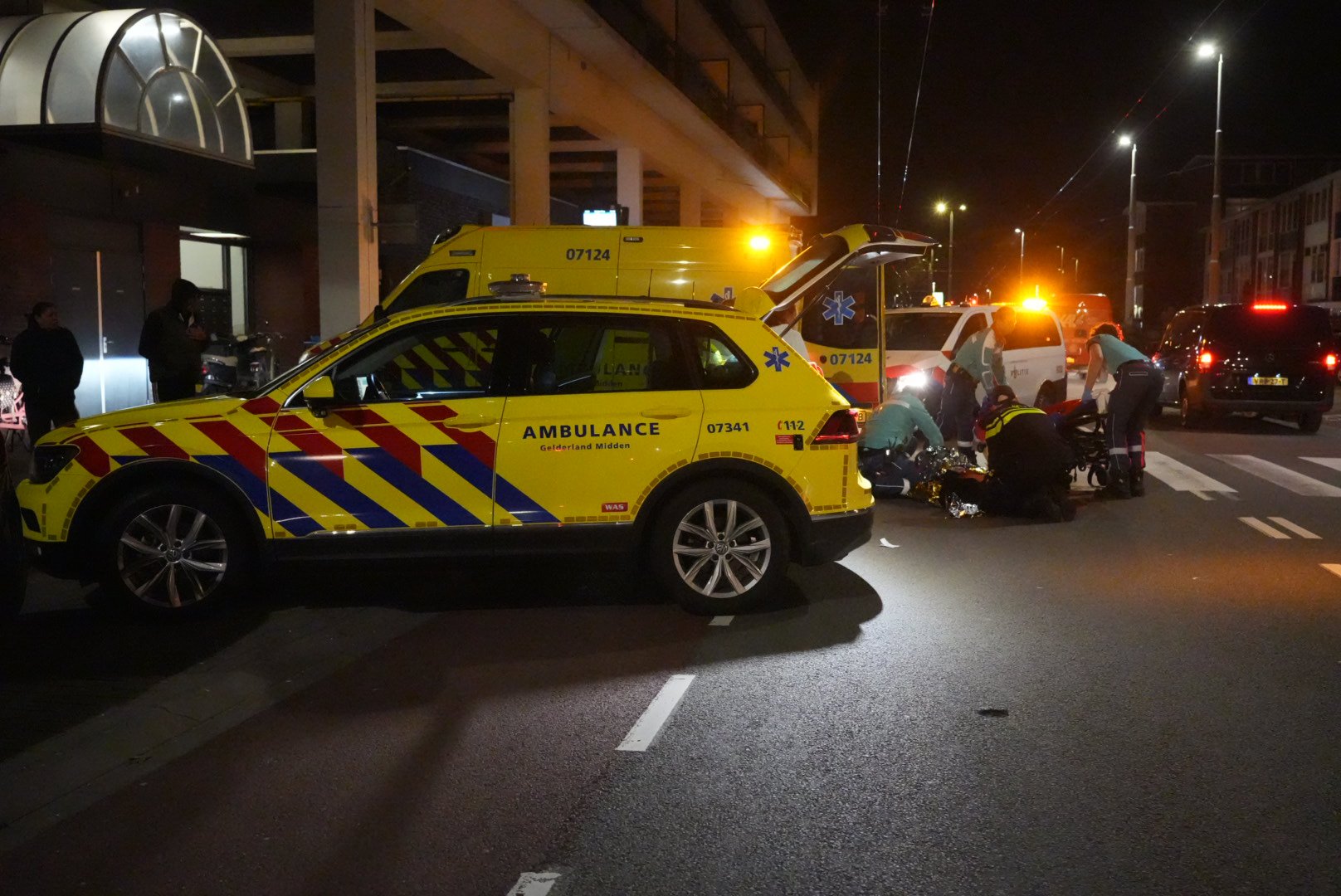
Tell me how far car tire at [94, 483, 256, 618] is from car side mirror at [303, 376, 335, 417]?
70cm

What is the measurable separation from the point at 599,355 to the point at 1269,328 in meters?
15.9

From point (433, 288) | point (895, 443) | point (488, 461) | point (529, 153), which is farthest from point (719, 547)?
point (529, 153)

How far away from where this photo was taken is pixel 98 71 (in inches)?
567

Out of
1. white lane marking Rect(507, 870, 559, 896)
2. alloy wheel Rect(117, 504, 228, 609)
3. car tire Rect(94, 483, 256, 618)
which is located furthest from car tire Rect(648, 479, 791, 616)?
white lane marking Rect(507, 870, 559, 896)

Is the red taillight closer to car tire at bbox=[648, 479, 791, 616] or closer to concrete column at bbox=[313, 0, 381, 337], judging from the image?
car tire at bbox=[648, 479, 791, 616]

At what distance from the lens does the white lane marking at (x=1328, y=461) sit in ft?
51.3

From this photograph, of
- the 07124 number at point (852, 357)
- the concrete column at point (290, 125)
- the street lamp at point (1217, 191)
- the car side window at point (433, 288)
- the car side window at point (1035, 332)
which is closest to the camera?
the car side window at point (433, 288)

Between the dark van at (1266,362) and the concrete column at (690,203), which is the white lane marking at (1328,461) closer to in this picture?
the dark van at (1266,362)

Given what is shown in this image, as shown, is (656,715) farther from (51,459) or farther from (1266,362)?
(1266,362)

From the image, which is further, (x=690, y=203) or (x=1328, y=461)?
(x=690, y=203)

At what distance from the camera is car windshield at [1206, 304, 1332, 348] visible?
20062 millimetres

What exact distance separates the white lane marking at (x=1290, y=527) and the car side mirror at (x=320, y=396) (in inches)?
300

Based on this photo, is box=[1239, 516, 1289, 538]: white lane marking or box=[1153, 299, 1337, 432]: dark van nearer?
box=[1239, 516, 1289, 538]: white lane marking

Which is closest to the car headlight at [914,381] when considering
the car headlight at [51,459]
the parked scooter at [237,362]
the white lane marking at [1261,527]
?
the white lane marking at [1261,527]
